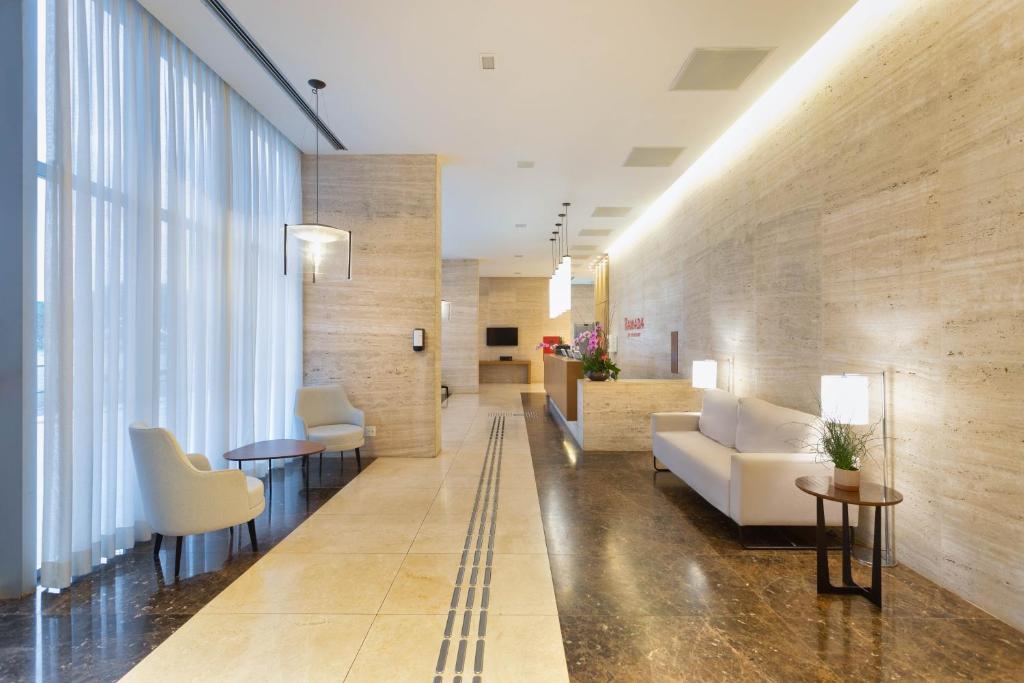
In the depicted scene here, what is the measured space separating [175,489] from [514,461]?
358 centimetres

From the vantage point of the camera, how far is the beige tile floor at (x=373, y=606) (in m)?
2.12

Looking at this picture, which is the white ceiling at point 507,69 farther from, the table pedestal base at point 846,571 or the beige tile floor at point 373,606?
the beige tile floor at point 373,606

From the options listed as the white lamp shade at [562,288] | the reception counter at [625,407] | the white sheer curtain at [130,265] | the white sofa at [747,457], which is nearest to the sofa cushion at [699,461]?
the white sofa at [747,457]

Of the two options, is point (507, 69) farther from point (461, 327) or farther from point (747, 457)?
point (461, 327)

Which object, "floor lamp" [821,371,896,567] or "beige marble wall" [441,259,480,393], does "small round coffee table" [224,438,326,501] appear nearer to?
"floor lamp" [821,371,896,567]

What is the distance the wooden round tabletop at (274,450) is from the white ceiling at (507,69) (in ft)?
10.7

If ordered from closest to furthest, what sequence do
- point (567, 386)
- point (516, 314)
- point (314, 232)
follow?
point (314, 232)
point (567, 386)
point (516, 314)

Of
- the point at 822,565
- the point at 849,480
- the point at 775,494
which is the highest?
the point at 849,480

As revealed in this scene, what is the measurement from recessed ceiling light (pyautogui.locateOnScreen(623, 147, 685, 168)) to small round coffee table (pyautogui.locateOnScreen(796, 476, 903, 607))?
4.15m

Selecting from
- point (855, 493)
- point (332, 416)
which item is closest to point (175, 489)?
point (332, 416)

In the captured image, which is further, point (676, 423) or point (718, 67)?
point (676, 423)

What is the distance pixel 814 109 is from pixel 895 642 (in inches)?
152

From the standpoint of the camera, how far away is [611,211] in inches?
327

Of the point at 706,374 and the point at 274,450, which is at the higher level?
the point at 706,374
